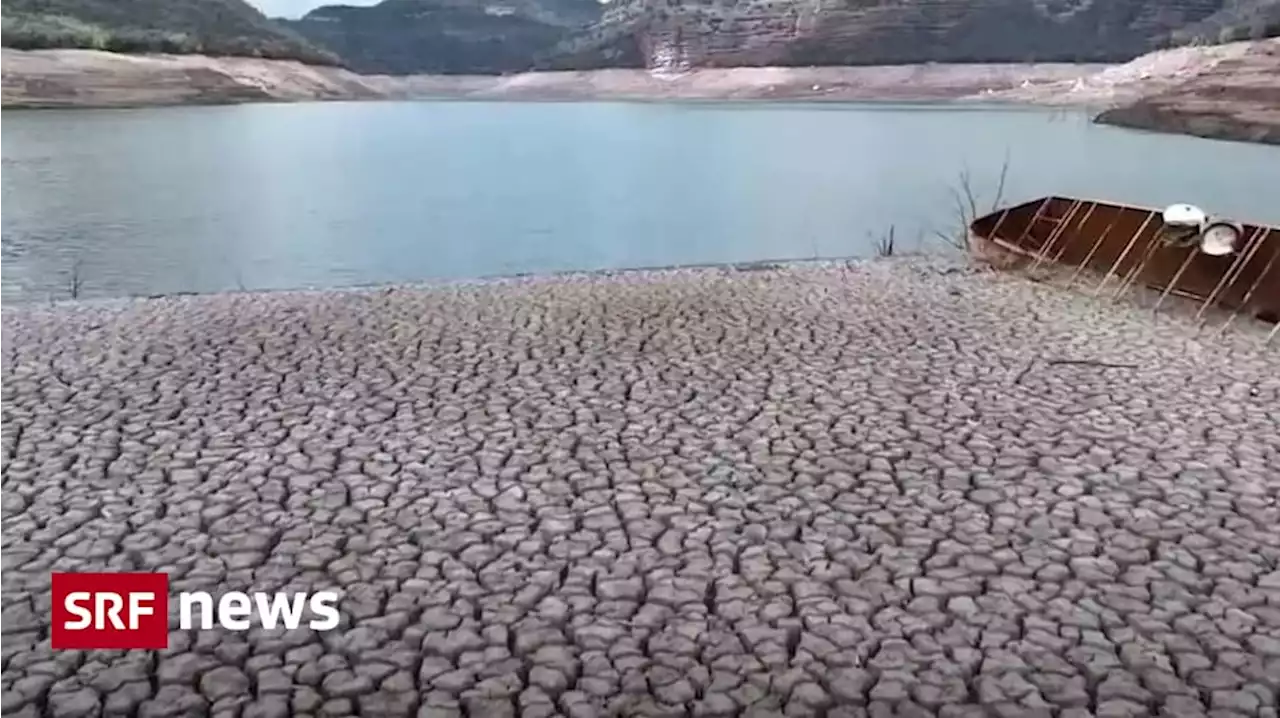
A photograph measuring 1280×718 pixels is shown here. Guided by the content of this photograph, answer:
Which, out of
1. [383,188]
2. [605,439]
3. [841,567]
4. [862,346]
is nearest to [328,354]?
[605,439]

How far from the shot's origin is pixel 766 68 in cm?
1653

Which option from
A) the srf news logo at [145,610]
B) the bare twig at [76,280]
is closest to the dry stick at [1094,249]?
the srf news logo at [145,610]

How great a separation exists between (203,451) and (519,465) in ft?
1.86

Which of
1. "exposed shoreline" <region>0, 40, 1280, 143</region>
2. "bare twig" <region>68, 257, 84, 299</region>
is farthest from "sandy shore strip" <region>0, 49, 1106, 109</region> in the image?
"bare twig" <region>68, 257, 84, 299</region>

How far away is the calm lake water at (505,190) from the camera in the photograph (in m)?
6.06

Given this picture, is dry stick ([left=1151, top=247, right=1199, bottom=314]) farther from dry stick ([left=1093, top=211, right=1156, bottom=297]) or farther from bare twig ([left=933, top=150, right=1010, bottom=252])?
bare twig ([left=933, top=150, right=1010, bottom=252])

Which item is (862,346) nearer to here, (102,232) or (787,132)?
(102,232)

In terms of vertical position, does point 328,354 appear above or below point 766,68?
below

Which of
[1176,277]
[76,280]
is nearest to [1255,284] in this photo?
[1176,277]

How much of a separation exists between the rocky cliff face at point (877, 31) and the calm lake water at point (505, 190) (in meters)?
1.01

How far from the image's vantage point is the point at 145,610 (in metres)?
1.48

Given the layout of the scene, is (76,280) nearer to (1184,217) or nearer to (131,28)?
(1184,217)

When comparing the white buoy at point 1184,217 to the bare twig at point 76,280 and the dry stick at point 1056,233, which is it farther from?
the bare twig at point 76,280

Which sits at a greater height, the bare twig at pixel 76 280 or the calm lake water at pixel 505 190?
the calm lake water at pixel 505 190
